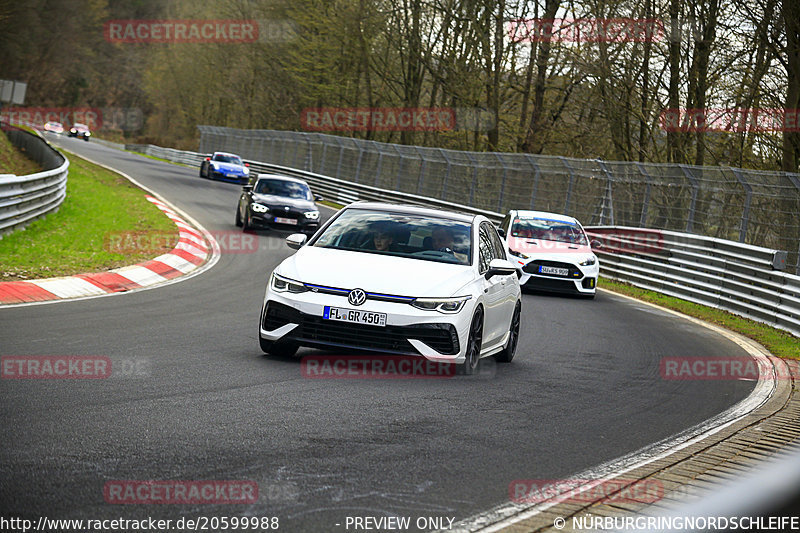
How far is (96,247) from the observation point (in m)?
17.6

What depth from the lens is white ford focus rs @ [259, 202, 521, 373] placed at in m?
8.36

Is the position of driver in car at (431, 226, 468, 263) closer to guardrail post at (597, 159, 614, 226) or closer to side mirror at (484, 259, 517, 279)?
side mirror at (484, 259, 517, 279)

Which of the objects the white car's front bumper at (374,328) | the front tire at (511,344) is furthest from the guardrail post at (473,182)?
the white car's front bumper at (374,328)

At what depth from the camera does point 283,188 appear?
2639 cm

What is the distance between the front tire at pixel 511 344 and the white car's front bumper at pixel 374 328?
74.6 inches

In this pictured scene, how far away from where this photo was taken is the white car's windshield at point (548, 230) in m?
20.7

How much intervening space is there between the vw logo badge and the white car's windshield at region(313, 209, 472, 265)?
1.05m

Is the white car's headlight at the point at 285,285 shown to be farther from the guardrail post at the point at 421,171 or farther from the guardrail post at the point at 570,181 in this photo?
the guardrail post at the point at 421,171

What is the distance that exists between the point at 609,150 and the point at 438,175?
6.54m

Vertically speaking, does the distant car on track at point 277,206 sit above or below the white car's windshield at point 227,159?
below

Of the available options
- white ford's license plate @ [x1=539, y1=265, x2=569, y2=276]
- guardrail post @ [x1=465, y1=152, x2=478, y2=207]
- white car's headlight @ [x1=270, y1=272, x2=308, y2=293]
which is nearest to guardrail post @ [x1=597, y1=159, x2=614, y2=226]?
white ford's license plate @ [x1=539, y1=265, x2=569, y2=276]

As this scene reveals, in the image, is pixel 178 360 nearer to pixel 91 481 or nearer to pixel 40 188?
pixel 91 481

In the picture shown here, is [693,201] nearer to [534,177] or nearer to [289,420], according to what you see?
[534,177]

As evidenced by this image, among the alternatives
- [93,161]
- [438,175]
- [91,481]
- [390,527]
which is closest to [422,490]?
[390,527]
